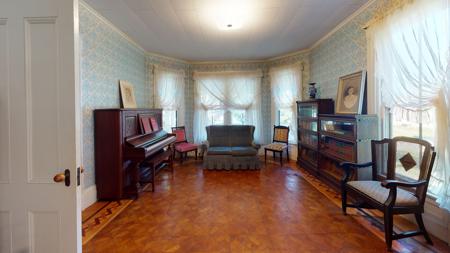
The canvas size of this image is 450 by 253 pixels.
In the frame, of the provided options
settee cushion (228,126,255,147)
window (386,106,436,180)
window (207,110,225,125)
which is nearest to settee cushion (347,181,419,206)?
window (386,106,436,180)

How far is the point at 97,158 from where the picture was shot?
323 centimetres

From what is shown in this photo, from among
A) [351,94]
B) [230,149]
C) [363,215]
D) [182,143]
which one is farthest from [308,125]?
[182,143]

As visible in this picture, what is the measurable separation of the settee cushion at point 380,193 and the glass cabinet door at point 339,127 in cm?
75

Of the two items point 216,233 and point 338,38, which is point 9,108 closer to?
point 216,233

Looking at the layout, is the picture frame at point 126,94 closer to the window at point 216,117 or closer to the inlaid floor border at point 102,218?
the inlaid floor border at point 102,218

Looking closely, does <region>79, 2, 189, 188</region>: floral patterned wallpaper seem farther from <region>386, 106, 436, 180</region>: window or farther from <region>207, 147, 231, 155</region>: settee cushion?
<region>386, 106, 436, 180</region>: window

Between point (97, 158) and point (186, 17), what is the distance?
2481mm

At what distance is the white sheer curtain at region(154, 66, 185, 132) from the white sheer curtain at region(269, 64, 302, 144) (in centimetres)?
249

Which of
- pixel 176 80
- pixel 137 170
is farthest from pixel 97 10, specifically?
pixel 176 80

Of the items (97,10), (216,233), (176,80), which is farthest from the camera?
(176,80)

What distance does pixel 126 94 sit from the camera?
4152mm

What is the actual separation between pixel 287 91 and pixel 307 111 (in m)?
1.17

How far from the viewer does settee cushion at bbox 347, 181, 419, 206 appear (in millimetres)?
2084

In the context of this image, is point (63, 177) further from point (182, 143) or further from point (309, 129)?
point (182, 143)
